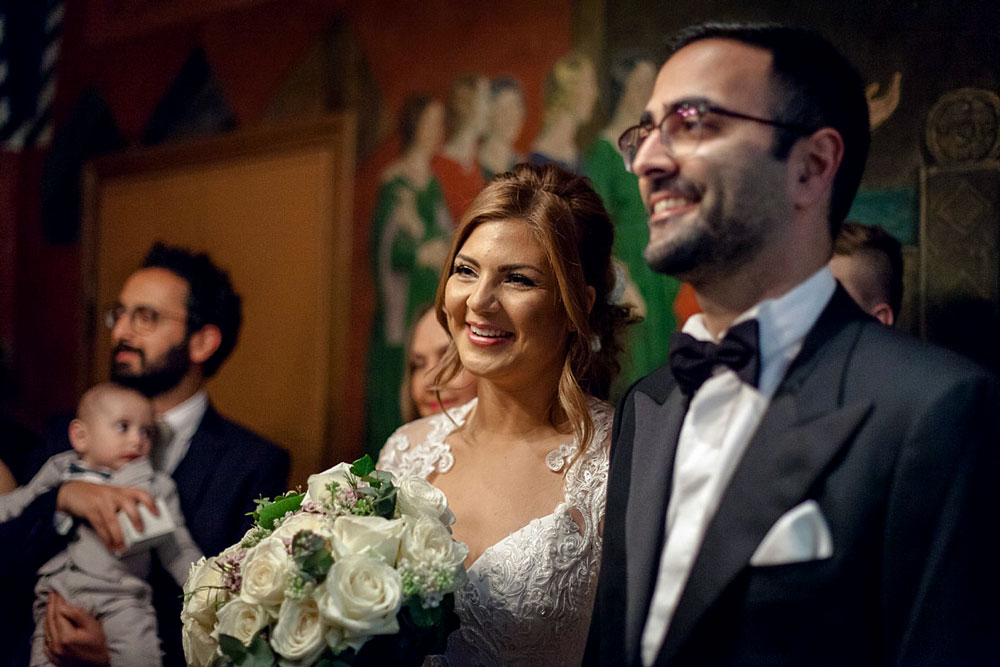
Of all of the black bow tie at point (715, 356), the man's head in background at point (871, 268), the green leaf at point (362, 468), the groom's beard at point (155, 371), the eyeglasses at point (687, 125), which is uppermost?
the eyeglasses at point (687, 125)

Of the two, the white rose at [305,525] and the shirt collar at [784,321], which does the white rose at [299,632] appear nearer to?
the white rose at [305,525]

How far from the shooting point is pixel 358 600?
1.90 metres

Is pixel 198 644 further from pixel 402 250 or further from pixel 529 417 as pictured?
pixel 402 250

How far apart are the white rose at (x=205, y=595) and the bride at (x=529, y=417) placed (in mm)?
662

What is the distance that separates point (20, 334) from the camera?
4.58 metres

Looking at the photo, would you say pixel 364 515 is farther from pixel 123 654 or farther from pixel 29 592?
pixel 29 592

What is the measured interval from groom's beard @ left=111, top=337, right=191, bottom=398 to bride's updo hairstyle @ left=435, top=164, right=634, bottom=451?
136 centimetres

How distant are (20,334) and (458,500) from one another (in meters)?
2.95

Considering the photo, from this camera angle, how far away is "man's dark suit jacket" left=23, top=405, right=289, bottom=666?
3.30 m

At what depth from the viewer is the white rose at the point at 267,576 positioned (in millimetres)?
1979

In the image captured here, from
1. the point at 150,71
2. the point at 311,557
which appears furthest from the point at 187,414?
the point at 150,71

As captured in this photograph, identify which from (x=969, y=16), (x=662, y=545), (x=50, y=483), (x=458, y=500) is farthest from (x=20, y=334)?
(x=969, y=16)

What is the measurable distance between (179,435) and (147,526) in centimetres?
36

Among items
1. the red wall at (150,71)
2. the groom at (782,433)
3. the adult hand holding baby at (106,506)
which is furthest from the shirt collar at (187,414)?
the groom at (782,433)
